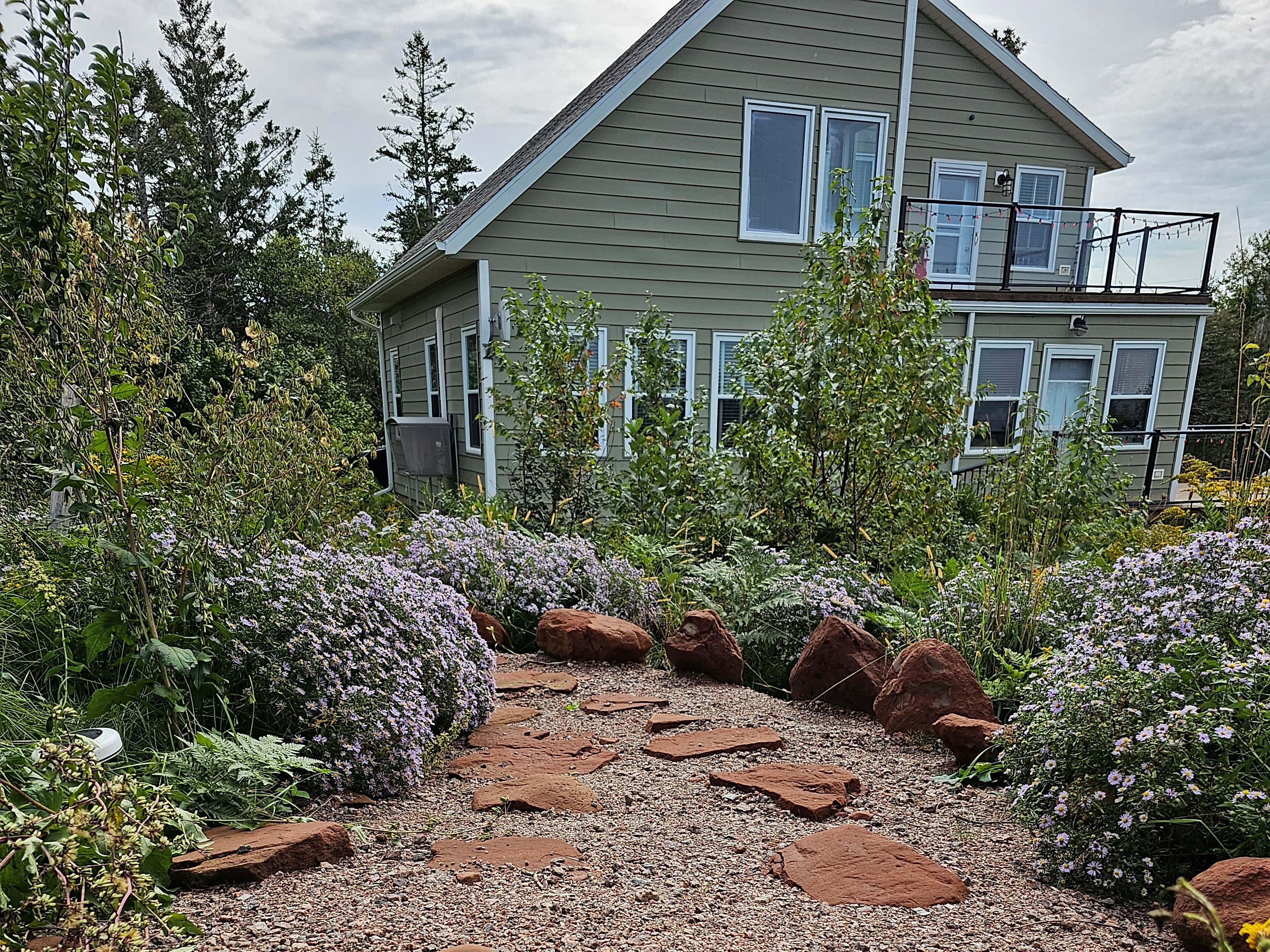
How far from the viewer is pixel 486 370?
8477mm

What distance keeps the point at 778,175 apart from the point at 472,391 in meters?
4.57

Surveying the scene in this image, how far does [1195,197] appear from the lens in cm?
1143

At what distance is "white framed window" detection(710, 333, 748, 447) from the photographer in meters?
9.23

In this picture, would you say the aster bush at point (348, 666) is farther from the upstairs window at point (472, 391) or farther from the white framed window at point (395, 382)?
the white framed window at point (395, 382)

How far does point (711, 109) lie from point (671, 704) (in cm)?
749

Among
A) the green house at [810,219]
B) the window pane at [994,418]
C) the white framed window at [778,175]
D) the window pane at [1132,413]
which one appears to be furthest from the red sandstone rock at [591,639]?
the window pane at [1132,413]

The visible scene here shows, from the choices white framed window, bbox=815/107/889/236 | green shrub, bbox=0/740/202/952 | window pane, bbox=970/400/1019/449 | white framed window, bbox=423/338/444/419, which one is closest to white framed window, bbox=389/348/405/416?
white framed window, bbox=423/338/444/419

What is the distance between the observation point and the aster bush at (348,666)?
2656 millimetres

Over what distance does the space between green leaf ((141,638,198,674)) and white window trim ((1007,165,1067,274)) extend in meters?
11.0

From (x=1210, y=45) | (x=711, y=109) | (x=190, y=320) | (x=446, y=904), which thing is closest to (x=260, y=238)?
(x=190, y=320)

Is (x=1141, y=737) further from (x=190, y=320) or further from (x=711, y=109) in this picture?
(x=190, y=320)

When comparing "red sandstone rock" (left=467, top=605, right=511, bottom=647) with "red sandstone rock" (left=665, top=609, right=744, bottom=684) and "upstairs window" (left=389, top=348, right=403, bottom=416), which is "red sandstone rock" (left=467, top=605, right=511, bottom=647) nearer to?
"red sandstone rock" (left=665, top=609, right=744, bottom=684)

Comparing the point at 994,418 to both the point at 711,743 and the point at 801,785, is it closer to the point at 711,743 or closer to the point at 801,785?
the point at 711,743

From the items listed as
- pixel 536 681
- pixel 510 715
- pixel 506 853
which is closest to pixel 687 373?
pixel 536 681
